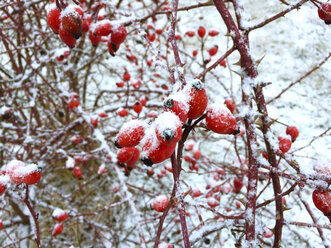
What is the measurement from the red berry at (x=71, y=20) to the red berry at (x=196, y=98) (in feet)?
1.59

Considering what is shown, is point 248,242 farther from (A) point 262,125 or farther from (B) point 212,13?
(B) point 212,13

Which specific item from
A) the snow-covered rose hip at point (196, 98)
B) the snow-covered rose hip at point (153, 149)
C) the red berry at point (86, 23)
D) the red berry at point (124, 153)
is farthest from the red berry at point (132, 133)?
the red berry at point (86, 23)

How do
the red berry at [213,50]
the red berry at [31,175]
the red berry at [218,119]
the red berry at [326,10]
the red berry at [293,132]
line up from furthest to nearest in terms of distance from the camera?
1. the red berry at [213,50]
2. the red berry at [293,132]
3. the red berry at [326,10]
4. the red berry at [31,175]
5. the red berry at [218,119]

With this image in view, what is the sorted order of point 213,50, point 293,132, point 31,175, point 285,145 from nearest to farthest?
point 31,175, point 285,145, point 293,132, point 213,50

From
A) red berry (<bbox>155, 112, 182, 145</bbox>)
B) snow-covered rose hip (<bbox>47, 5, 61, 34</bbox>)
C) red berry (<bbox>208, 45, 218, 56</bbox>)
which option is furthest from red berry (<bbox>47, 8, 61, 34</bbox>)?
red berry (<bbox>208, 45, 218, 56</bbox>)

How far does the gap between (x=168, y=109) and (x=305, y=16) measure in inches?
265

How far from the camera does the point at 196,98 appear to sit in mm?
604

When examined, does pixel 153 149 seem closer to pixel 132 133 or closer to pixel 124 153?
pixel 132 133

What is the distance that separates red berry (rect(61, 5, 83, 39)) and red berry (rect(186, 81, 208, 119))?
49 centimetres

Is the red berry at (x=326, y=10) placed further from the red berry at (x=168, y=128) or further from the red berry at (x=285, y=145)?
the red berry at (x=168, y=128)

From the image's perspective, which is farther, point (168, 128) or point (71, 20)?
point (71, 20)

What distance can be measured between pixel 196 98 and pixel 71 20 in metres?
0.53

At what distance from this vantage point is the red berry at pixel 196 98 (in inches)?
23.8

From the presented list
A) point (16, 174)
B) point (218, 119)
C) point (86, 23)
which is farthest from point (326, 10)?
point (16, 174)
